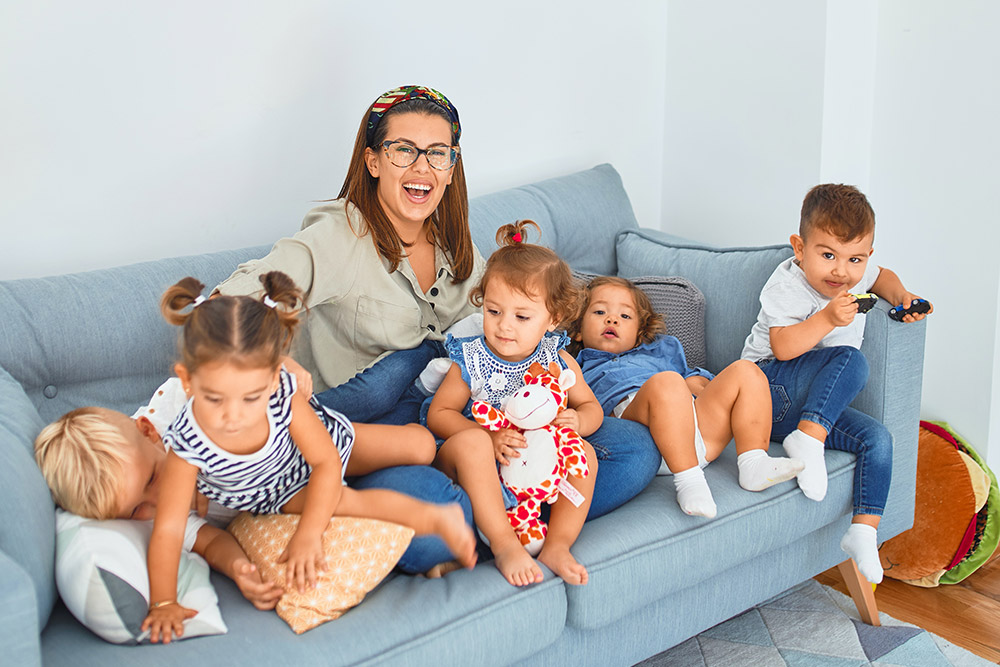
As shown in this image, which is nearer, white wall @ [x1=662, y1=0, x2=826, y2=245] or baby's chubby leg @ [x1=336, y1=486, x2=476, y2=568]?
baby's chubby leg @ [x1=336, y1=486, x2=476, y2=568]

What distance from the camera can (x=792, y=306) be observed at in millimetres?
2066

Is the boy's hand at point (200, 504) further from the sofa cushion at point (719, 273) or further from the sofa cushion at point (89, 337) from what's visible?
the sofa cushion at point (719, 273)

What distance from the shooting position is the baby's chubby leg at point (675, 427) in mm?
1757

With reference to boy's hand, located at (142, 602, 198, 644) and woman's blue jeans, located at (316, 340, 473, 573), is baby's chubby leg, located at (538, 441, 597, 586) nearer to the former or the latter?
woman's blue jeans, located at (316, 340, 473, 573)

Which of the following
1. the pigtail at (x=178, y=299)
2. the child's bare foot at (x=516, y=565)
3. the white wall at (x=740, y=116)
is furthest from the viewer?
the white wall at (x=740, y=116)

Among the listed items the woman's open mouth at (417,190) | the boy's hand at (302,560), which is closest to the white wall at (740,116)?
the woman's open mouth at (417,190)

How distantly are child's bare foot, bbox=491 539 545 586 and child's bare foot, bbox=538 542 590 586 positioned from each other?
0.03 m

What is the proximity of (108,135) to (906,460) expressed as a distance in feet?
6.55

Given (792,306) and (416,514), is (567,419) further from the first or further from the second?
(792,306)

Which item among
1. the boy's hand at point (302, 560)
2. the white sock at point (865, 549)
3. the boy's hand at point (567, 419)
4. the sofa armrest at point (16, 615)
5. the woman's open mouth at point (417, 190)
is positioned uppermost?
the woman's open mouth at point (417, 190)

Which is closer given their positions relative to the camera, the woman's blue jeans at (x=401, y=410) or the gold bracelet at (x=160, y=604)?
the gold bracelet at (x=160, y=604)

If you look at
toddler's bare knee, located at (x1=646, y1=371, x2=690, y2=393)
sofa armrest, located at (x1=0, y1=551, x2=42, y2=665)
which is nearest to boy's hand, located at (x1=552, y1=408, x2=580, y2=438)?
toddler's bare knee, located at (x1=646, y1=371, x2=690, y2=393)

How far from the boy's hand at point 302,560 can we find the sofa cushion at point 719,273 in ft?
4.19

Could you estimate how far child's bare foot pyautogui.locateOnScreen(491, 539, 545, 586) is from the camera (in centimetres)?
149
